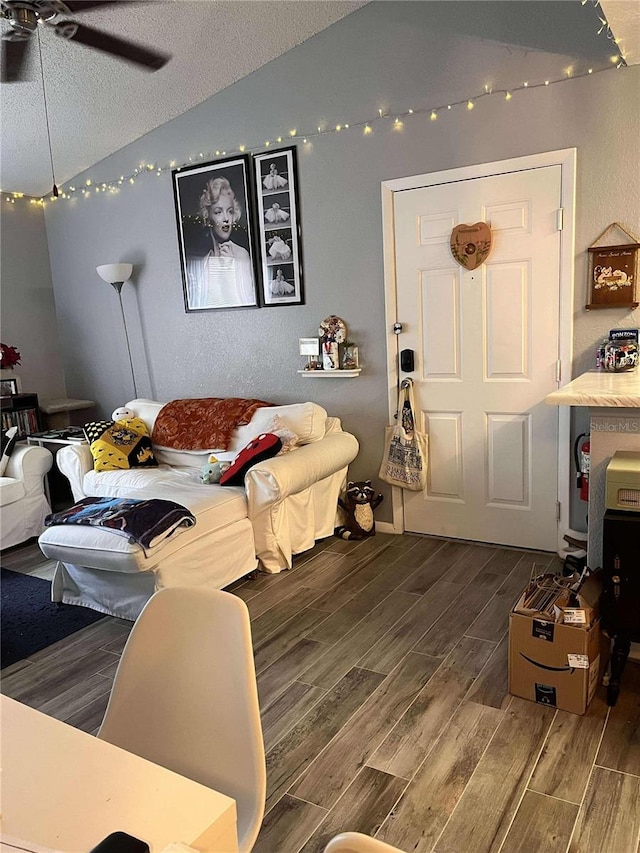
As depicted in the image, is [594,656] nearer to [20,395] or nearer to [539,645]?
[539,645]

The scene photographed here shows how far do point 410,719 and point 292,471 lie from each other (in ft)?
5.11

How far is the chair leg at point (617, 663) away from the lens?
7.40 feet

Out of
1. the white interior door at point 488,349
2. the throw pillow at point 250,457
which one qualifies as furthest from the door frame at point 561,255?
the throw pillow at point 250,457

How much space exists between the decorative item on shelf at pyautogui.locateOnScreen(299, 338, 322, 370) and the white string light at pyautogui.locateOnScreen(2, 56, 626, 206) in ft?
4.01

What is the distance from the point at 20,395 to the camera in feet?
16.7

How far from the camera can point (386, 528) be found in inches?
166

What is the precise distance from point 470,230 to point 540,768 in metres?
2.69

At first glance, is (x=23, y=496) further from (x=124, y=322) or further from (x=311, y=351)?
(x=311, y=351)

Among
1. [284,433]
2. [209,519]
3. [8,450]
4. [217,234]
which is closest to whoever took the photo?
[209,519]

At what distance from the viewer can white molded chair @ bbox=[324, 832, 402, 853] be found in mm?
707

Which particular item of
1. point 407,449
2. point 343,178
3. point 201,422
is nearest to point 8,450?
point 201,422

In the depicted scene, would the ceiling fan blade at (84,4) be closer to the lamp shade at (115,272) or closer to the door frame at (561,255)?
the door frame at (561,255)

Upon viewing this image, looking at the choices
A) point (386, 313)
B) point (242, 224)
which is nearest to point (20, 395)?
point (242, 224)

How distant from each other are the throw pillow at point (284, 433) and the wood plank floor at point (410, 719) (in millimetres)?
763
